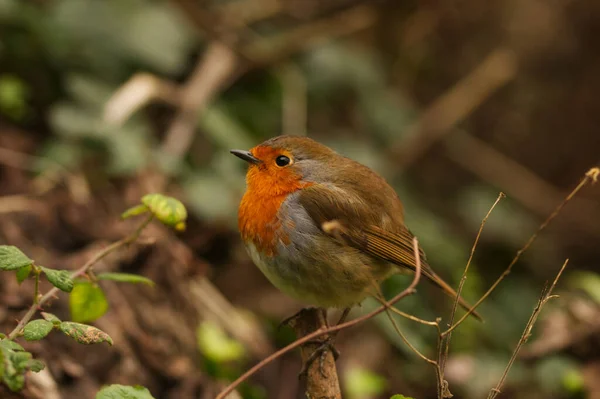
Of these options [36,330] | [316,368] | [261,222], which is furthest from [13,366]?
[261,222]

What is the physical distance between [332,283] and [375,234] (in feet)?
0.99

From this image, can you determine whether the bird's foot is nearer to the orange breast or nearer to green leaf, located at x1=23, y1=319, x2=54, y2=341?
the orange breast

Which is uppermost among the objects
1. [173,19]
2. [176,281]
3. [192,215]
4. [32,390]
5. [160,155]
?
[173,19]

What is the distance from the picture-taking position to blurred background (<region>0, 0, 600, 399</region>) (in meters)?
3.45

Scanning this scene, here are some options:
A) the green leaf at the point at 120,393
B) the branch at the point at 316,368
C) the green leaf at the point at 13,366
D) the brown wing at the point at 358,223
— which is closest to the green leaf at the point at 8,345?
the green leaf at the point at 13,366

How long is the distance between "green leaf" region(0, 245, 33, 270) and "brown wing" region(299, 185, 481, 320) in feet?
3.81

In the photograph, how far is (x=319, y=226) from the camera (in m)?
2.75

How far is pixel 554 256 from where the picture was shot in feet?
19.2

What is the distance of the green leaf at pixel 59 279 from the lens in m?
1.95

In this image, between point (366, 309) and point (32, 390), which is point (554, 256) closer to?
point (366, 309)

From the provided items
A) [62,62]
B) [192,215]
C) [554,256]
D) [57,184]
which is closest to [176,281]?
[192,215]

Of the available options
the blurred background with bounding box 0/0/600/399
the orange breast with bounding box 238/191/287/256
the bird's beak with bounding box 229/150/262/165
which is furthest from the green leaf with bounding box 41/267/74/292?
the bird's beak with bounding box 229/150/262/165

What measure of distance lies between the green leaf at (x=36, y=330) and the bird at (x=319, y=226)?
102 cm

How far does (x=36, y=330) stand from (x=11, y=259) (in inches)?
8.2
